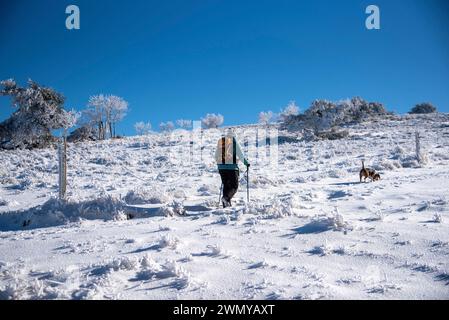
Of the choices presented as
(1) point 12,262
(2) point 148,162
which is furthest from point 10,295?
(2) point 148,162

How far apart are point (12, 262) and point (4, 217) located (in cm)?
318

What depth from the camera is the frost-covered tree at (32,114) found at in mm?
24125

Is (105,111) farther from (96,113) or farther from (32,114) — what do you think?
(32,114)

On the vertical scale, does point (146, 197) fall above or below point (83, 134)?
below

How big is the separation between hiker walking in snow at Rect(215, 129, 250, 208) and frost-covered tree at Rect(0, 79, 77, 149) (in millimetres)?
19984

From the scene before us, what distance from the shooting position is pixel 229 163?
750cm

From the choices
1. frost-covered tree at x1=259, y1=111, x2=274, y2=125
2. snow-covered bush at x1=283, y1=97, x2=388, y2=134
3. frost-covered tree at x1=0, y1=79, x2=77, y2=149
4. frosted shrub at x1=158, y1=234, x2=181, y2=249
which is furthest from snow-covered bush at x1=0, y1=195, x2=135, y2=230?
frost-covered tree at x1=259, y1=111, x2=274, y2=125

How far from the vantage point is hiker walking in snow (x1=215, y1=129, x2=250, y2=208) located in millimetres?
7445

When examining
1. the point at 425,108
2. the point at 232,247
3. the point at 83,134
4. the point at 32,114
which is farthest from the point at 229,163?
the point at 425,108

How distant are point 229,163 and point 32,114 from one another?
22.0 m

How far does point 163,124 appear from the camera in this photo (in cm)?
7744

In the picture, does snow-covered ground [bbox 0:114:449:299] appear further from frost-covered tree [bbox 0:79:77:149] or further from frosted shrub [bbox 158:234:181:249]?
frost-covered tree [bbox 0:79:77:149]

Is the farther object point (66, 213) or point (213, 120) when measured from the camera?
point (213, 120)
